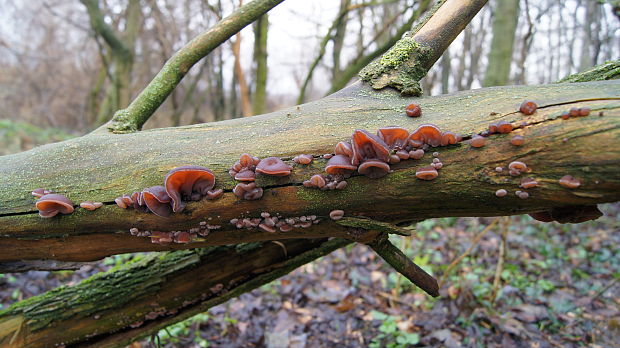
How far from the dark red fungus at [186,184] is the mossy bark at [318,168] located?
0.16ft

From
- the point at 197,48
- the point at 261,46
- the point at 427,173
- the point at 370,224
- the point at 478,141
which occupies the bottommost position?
the point at 370,224

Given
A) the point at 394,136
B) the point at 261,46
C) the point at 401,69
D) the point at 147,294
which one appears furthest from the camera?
the point at 261,46

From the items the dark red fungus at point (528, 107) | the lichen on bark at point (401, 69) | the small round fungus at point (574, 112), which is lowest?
the small round fungus at point (574, 112)

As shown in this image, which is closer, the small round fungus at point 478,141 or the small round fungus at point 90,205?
the small round fungus at point 478,141

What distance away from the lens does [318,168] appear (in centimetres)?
160

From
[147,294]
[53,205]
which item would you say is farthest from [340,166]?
[147,294]

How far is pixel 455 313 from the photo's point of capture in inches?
157

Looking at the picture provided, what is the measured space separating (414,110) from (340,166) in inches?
17.7

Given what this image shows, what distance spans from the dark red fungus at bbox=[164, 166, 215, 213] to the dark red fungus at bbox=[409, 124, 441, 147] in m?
0.84

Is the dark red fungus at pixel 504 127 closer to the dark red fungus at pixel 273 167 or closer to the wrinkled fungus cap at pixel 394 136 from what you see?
the wrinkled fungus cap at pixel 394 136

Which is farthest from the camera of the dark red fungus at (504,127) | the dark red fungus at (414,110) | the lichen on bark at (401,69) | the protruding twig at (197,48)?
the protruding twig at (197,48)

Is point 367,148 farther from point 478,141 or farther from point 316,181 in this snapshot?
point 478,141

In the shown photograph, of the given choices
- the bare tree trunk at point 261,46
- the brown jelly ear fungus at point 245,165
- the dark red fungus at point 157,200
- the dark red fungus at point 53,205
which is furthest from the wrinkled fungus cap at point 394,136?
the bare tree trunk at point 261,46

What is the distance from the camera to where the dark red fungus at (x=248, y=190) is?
158cm
